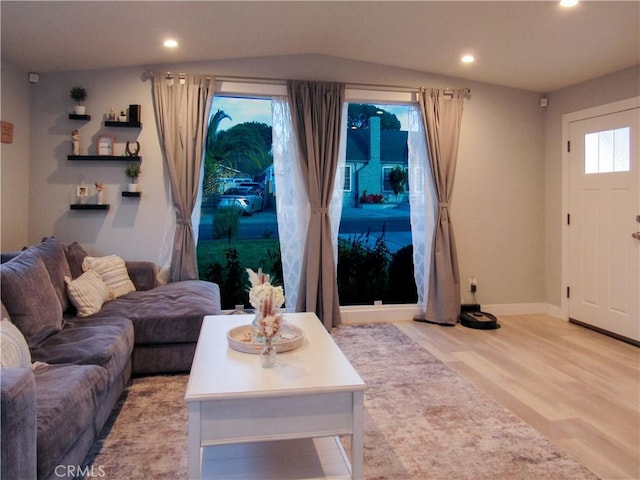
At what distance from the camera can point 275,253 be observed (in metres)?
4.80

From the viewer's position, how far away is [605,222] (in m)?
4.28

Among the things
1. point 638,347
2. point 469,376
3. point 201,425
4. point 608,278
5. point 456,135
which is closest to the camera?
point 201,425

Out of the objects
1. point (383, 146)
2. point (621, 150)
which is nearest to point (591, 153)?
point (621, 150)

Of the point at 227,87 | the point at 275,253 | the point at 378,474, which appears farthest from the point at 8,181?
the point at 378,474

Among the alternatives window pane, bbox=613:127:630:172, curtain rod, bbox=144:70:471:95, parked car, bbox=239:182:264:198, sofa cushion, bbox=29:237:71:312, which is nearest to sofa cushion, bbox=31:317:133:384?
sofa cushion, bbox=29:237:71:312

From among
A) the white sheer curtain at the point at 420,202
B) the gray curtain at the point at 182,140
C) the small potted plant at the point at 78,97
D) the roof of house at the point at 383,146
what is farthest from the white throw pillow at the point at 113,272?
the white sheer curtain at the point at 420,202

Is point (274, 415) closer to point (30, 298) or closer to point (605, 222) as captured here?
point (30, 298)

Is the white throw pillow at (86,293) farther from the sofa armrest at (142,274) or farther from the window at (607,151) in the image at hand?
the window at (607,151)

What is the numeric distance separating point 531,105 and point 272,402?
467 cm

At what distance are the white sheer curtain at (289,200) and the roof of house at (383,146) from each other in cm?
43

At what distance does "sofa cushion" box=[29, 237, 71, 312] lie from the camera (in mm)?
2986

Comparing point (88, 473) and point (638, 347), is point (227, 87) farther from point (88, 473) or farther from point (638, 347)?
point (638, 347)

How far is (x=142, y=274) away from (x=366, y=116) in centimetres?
Result: 282

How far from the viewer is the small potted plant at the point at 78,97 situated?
401 centimetres
